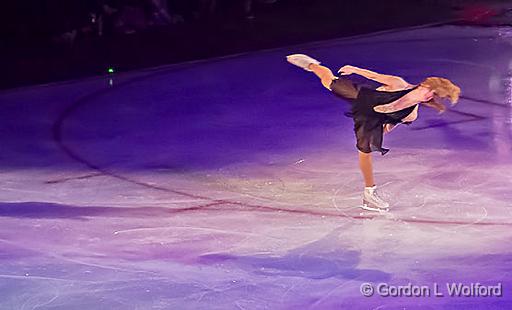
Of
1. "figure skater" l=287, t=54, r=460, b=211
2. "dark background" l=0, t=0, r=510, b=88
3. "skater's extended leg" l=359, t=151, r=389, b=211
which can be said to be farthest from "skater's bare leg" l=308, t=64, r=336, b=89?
"dark background" l=0, t=0, r=510, b=88

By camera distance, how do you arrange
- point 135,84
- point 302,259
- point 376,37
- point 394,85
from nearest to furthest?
point 302,259 < point 394,85 < point 135,84 < point 376,37

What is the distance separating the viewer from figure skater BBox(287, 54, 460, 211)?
5.58m

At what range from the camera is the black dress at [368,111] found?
18.5 feet

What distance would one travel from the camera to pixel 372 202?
605 centimetres

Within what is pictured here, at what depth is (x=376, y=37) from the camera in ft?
38.9

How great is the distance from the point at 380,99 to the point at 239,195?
1206 millimetres

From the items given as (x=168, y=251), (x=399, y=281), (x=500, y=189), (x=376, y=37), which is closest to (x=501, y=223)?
(x=500, y=189)

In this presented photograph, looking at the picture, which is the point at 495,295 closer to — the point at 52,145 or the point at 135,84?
the point at 52,145

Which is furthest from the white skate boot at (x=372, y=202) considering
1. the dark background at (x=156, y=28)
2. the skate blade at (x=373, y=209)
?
the dark background at (x=156, y=28)

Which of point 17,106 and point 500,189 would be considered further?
point 17,106

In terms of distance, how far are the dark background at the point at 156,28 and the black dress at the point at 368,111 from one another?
4832 mm

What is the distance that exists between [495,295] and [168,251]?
169 centimetres

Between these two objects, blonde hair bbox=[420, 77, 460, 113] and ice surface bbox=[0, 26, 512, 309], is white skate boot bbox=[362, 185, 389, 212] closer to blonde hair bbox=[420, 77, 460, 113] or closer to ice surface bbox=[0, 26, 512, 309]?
ice surface bbox=[0, 26, 512, 309]

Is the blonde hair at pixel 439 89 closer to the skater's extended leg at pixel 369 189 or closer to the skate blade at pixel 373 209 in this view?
the skater's extended leg at pixel 369 189
